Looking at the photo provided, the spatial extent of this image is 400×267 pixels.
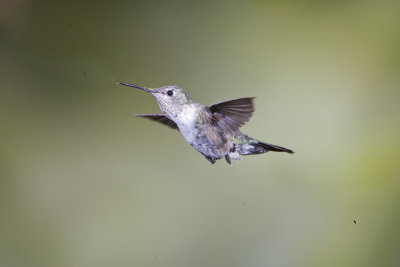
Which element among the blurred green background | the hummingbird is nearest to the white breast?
the hummingbird

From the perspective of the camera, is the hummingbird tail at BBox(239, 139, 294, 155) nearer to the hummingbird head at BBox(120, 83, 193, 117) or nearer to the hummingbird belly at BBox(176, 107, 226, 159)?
the hummingbird belly at BBox(176, 107, 226, 159)

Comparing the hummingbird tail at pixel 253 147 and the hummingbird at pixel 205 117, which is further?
the hummingbird tail at pixel 253 147

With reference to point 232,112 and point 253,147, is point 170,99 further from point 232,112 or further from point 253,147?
point 253,147

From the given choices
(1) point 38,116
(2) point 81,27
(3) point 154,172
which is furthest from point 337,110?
(1) point 38,116

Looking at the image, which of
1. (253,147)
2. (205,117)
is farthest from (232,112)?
(253,147)

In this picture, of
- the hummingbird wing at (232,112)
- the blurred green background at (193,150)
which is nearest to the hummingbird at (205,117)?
the hummingbird wing at (232,112)

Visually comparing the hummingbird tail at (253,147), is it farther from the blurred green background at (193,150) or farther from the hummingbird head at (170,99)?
the blurred green background at (193,150)

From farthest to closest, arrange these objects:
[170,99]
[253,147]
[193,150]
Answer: [193,150] → [253,147] → [170,99]
